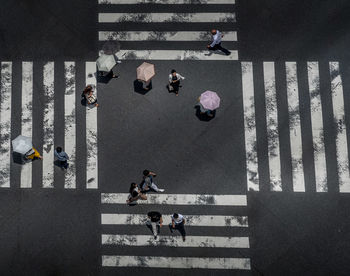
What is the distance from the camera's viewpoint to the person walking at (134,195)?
1552cm

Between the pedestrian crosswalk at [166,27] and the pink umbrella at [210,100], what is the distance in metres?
2.25

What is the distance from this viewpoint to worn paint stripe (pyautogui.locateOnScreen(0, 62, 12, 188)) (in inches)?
657

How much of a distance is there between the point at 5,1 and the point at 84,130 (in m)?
7.58

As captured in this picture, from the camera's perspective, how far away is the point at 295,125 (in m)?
16.8

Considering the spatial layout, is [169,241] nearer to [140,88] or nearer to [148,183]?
[148,183]

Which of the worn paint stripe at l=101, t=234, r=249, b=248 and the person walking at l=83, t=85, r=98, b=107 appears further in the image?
the person walking at l=83, t=85, r=98, b=107

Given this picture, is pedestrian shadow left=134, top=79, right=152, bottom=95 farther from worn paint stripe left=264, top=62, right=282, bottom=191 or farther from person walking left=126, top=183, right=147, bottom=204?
worn paint stripe left=264, top=62, right=282, bottom=191

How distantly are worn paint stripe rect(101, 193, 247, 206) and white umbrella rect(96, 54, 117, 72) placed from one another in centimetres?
568

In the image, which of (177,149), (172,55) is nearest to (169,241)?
(177,149)

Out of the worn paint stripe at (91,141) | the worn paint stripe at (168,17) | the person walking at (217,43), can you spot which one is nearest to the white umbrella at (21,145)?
the worn paint stripe at (91,141)

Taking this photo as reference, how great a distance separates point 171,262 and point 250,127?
7049mm

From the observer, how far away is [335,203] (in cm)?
1627

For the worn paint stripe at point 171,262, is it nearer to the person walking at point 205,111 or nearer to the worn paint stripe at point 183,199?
the worn paint stripe at point 183,199

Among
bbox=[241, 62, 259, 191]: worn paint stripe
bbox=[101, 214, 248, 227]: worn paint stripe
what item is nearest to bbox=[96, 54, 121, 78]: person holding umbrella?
bbox=[241, 62, 259, 191]: worn paint stripe
